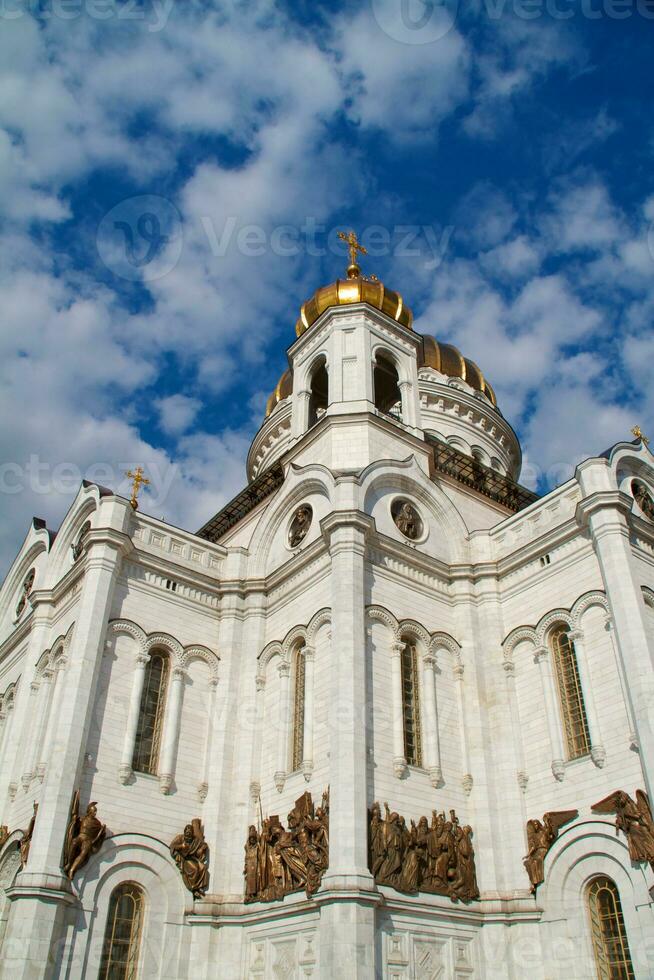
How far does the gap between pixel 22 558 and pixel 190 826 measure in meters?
12.5

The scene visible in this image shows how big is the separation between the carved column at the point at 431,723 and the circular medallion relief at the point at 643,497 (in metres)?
6.69

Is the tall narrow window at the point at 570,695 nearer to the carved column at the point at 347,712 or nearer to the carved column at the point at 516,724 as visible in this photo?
the carved column at the point at 516,724

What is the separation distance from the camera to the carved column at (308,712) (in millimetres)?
18625

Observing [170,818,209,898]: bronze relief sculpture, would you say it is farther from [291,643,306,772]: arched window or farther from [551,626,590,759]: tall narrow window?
[551,626,590,759]: tall narrow window

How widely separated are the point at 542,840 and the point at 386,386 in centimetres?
1720

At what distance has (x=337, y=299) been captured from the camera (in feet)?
90.1

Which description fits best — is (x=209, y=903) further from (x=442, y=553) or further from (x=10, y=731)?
(x=442, y=553)

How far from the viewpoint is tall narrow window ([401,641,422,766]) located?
19.0 metres

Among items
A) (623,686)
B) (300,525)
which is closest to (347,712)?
(623,686)

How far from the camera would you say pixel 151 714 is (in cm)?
2050

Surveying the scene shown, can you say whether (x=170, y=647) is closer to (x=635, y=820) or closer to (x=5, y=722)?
(x=5, y=722)

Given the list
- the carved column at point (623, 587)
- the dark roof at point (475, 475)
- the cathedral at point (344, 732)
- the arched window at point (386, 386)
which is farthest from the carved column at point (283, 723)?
the arched window at point (386, 386)

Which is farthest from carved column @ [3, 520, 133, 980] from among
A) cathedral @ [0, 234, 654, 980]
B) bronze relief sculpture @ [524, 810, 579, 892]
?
bronze relief sculpture @ [524, 810, 579, 892]

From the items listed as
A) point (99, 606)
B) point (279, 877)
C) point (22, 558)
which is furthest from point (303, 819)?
point (22, 558)
